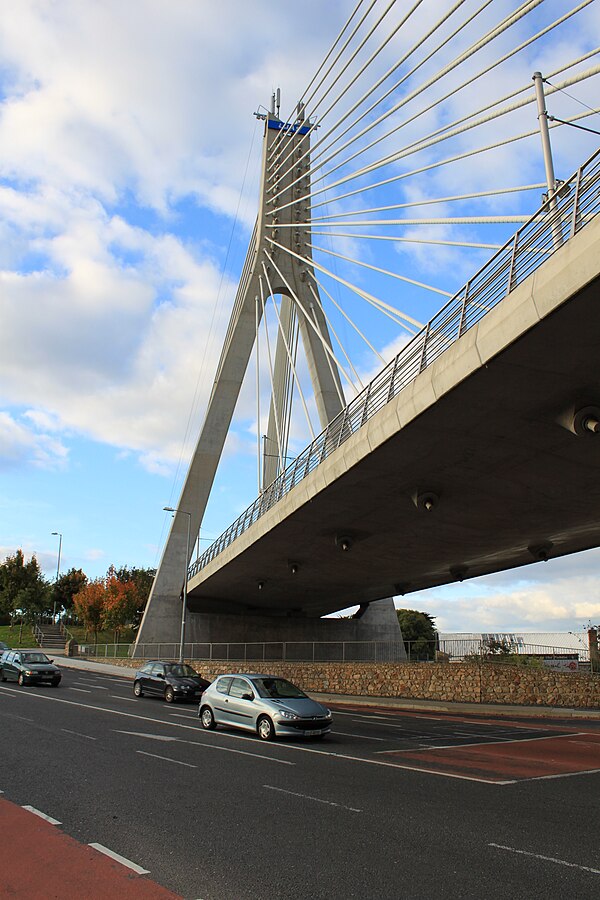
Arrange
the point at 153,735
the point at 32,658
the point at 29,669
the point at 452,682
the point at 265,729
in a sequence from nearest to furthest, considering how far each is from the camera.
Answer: the point at 153,735 < the point at 265,729 < the point at 452,682 < the point at 29,669 < the point at 32,658

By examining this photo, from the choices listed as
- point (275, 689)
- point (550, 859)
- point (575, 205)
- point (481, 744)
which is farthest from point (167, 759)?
point (575, 205)

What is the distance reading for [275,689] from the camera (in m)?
17.0

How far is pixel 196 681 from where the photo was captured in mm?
27609

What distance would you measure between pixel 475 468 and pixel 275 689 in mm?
7318

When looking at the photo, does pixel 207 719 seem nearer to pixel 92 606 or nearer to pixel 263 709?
pixel 263 709

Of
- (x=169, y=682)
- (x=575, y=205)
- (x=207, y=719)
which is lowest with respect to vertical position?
(x=207, y=719)

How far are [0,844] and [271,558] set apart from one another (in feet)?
89.1

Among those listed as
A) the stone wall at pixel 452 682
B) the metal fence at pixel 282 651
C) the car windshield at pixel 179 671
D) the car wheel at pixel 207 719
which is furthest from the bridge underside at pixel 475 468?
the car wheel at pixel 207 719

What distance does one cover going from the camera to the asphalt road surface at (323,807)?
19.4ft

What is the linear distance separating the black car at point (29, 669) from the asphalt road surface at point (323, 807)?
13359mm

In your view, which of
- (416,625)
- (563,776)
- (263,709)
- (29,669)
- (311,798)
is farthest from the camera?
(416,625)

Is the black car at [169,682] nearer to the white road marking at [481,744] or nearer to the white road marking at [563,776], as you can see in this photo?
the white road marking at [481,744]

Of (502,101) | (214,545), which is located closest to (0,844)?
(502,101)

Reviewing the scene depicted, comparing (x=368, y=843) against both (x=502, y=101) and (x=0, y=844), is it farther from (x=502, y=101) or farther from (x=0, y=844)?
(x=502, y=101)
